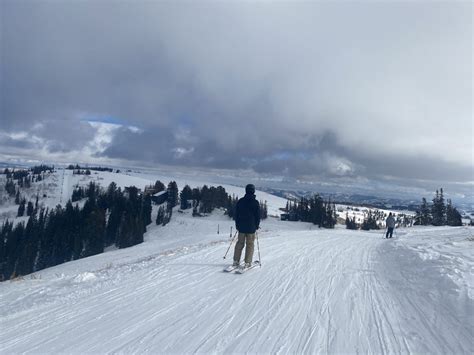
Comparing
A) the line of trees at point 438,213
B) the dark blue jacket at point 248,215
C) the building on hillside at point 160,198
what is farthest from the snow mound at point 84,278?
the building on hillside at point 160,198

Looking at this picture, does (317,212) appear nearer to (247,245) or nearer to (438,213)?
(438,213)

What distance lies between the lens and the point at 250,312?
561 centimetres

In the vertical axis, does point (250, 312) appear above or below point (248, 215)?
below

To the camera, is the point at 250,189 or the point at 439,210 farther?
the point at 439,210

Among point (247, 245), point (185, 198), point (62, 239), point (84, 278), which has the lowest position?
point (62, 239)

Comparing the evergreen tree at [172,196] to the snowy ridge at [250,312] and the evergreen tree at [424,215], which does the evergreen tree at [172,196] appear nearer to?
the evergreen tree at [424,215]

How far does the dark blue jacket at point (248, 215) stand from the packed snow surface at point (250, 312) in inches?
58.3

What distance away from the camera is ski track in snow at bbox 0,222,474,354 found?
4422 mm

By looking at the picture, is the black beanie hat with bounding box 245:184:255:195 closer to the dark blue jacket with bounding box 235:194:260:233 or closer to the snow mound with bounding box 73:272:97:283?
the dark blue jacket with bounding box 235:194:260:233

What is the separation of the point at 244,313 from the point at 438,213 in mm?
78022

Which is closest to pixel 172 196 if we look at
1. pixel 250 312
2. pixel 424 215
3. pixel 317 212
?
pixel 317 212

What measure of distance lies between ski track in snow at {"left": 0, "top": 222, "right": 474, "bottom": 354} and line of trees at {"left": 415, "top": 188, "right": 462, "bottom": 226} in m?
71.1

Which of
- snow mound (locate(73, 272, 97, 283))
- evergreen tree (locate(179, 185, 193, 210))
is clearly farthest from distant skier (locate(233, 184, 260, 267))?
evergreen tree (locate(179, 185, 193, 210))

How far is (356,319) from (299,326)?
4.30ft
